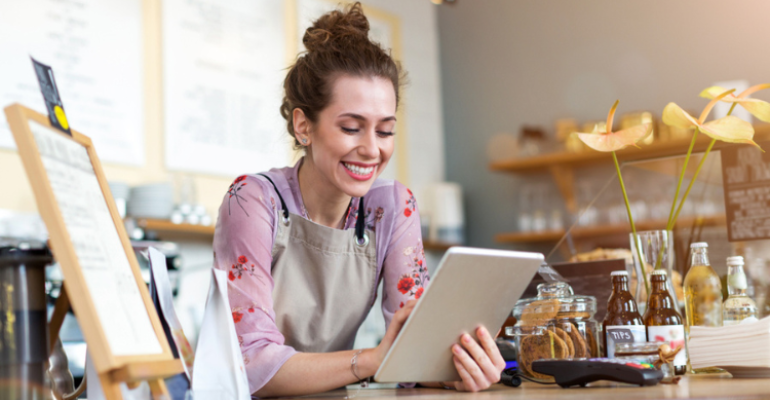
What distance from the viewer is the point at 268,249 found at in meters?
1.35

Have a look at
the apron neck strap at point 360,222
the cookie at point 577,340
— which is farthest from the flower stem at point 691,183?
the apron neck strap at point 360,222

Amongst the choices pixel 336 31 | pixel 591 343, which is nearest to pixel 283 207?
pixel 336 31

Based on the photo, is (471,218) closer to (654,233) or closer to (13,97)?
(13,97)

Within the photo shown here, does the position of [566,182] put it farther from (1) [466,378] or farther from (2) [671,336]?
(1) [466,378]

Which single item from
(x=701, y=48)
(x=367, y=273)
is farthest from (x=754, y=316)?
(x=701, y=48)

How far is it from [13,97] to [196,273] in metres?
1.13

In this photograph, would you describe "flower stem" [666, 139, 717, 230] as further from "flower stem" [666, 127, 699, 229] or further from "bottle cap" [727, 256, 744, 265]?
"bottle cap" [727, 256, 744, 265]

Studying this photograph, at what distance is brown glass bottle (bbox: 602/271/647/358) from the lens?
1.15 metres

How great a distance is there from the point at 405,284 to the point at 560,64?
10.7 feet

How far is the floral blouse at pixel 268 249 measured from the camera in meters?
1.19

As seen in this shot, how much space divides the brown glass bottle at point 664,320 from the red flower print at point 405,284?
47 cm

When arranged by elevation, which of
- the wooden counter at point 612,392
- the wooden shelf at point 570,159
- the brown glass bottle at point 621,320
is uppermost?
the wooden shelf at point 570,159

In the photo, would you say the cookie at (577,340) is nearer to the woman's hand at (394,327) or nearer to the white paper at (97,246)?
the woman's hand at (394,327)

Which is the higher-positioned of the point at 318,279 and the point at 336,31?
the point at 336,31
